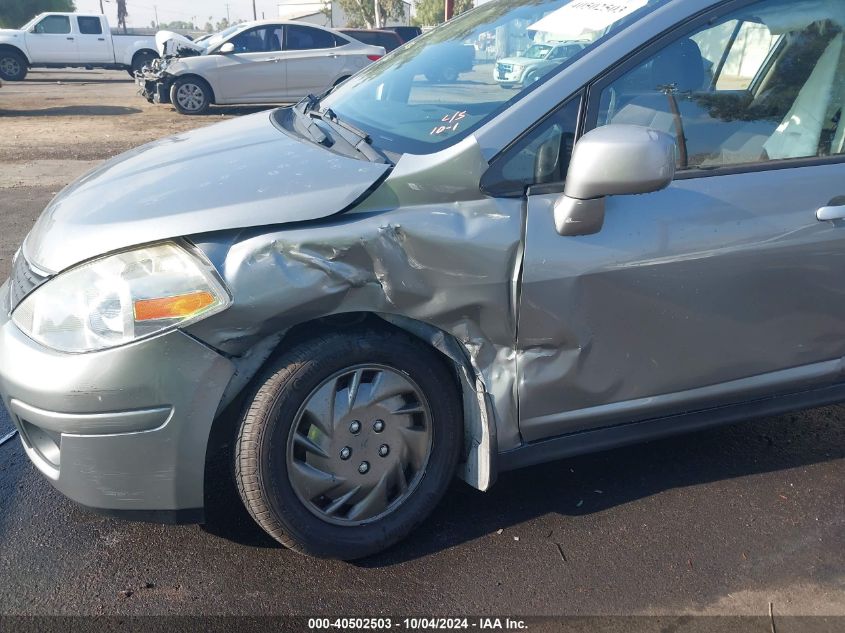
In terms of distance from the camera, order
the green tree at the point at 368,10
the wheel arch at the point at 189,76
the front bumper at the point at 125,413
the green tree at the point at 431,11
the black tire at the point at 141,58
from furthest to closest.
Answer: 1. the green tree at the point at 431,11
2. the green tree at the point at 368,10
3. the black tire at the point at 141,58
4. the wheel arch at the point at 189,76
5. the front bumper at the point at 125,413

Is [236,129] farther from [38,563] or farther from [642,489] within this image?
[642,489]

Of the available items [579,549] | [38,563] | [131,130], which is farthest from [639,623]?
[131,130]

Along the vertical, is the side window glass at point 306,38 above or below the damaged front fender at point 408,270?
above

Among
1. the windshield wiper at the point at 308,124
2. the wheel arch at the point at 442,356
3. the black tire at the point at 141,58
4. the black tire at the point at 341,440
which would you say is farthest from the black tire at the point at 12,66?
the black tire at the point at 341,440

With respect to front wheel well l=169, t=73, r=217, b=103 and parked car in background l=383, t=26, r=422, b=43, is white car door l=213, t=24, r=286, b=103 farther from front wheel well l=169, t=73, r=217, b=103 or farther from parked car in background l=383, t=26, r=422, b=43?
parked car in background l=383, t=26, r=422, b=43

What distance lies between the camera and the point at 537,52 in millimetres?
2713

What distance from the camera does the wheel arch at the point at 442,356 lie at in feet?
7.25

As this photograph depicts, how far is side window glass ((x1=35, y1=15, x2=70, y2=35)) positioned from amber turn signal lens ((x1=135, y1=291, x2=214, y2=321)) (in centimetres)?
2406

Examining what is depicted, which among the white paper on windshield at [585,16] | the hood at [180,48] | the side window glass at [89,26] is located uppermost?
the side window glass at [89,26]

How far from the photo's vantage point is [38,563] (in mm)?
2438

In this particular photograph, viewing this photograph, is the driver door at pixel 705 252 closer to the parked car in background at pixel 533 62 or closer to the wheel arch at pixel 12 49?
the parked car in background at pixel 533 62

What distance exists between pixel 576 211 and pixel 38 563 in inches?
78.8

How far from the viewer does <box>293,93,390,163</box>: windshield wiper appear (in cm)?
249

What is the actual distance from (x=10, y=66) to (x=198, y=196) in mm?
23174
